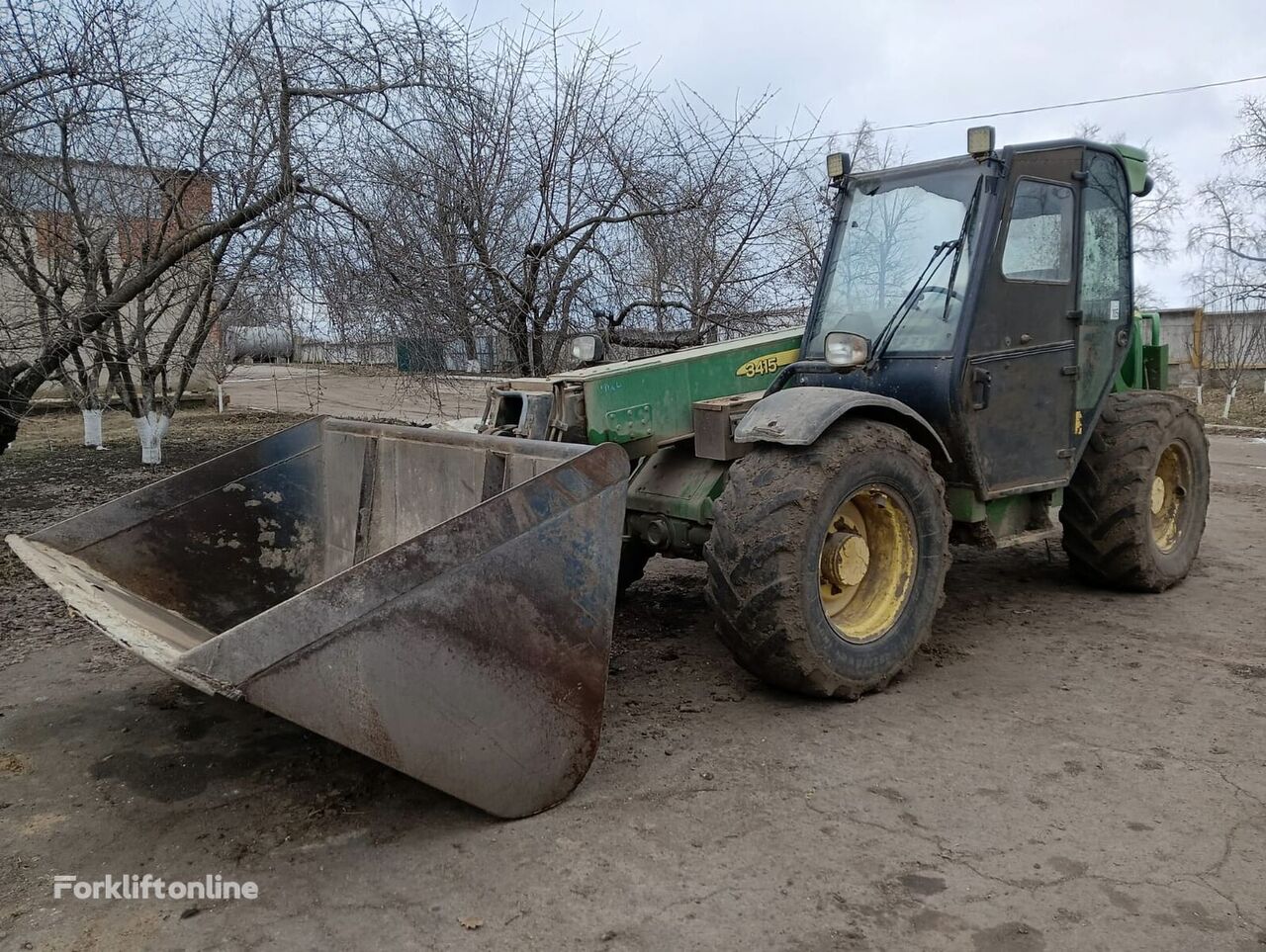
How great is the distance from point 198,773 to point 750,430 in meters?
2.43

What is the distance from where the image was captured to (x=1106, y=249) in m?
5.32

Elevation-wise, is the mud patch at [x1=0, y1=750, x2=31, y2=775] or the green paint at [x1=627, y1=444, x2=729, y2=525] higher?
the green paint at [x1=627, y1=444, x2=729, y2=525]

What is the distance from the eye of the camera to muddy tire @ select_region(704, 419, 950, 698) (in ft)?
12.4

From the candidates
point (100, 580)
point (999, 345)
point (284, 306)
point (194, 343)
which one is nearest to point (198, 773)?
point (100, 580)

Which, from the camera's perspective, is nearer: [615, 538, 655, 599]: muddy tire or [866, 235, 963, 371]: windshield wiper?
[866, 235, 963, 371]: windshield wiper

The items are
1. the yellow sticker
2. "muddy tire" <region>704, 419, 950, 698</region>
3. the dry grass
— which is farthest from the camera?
the dry grass

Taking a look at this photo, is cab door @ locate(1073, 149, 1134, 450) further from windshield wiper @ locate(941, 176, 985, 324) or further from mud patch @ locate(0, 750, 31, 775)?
mud patch @ locate(0, 750, 31, 775)

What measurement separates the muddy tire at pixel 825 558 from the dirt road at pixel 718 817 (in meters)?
0.22

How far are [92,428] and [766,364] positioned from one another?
11199mm

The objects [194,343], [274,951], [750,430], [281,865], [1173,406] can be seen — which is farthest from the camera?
[194,343]

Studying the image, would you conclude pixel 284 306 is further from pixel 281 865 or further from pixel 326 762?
pixel 281 865

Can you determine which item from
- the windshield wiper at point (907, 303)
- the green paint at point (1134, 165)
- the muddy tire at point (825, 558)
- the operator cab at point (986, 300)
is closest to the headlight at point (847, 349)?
the operator cab at point (986, 300)

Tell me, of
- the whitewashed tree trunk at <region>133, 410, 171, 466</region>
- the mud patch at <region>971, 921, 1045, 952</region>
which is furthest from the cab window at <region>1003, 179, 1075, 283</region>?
the whitewashed tree trunk at <region>133, 410, 171, 466</region>

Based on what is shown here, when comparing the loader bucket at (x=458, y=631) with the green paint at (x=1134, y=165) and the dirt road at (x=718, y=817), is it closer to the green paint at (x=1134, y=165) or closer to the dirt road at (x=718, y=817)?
the dirt road at (x=718, y=817)
